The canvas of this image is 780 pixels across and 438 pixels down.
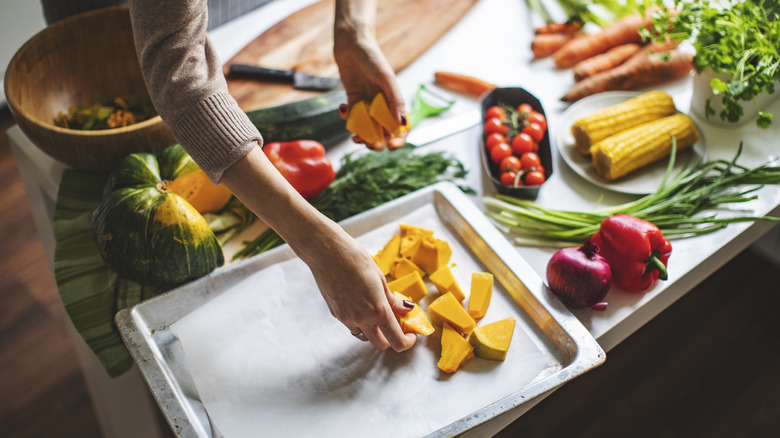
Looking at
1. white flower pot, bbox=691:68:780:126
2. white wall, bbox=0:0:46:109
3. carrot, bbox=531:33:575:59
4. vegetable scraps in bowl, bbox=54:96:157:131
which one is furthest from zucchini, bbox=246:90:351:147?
white wall, bbox=0:0:46:109

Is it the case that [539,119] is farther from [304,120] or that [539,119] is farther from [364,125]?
[304,120]

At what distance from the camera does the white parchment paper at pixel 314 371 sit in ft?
3.41

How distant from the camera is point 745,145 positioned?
164 cm

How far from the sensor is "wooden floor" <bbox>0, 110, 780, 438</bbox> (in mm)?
1950

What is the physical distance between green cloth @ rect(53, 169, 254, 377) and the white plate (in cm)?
92

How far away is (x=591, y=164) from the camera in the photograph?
5.19 feet

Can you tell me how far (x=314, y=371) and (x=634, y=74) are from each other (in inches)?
54.1

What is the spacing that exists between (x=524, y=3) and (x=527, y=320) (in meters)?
1.44

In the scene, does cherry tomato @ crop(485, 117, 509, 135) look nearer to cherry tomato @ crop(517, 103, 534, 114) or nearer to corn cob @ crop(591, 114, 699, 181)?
cherry tomato @ crop(517, 103, 534, 114)

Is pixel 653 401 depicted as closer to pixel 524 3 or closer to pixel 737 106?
pixel 737 106

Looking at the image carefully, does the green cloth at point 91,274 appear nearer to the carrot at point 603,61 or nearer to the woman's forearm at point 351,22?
the woman's forearm at point 351,22

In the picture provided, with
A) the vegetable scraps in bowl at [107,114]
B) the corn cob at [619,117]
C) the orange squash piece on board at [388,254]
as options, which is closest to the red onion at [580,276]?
the orange squash piece on board at [388,254]

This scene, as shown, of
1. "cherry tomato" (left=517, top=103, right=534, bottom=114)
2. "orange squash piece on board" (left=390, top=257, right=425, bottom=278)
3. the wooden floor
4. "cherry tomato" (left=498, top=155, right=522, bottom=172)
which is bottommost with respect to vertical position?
the wooden floor

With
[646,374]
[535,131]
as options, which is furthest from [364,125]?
[646,374]
